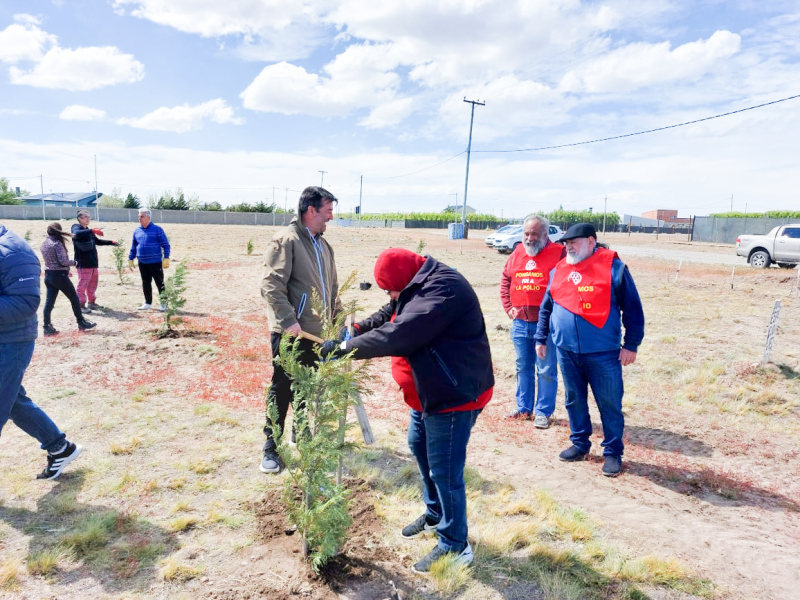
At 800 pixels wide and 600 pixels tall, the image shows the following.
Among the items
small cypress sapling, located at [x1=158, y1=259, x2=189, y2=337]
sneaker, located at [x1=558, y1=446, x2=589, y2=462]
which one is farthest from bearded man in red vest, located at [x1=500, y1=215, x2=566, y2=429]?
small cypress sapling, located at [x1=158, y1=259, x2=189, y2=337]

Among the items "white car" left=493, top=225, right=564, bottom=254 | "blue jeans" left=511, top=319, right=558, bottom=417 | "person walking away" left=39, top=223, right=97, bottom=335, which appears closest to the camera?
"blue jeans" left=511, top=319, right=558, bottom=417

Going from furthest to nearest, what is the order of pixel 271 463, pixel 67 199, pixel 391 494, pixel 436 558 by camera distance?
Result: 1. pixel 67 199
2. pixel 271 463
3. pixel 391 494
4. pixel 436 558

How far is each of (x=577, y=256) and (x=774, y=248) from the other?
19.2 meters

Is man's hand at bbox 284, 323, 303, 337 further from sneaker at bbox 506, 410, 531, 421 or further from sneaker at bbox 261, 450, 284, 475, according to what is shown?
sneaker at bbox 506, 410, 531, 421

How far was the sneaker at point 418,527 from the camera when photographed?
11.0 feet

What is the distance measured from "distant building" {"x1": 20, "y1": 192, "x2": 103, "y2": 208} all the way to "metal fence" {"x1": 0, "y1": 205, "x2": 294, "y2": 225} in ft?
66.8

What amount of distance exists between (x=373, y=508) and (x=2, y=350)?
8.80 ft

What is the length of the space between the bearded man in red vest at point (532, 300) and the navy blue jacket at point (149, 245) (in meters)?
6.86

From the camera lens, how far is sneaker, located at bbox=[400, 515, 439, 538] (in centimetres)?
335

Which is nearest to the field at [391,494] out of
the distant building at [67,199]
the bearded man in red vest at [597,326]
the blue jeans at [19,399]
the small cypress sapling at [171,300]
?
the blue jeans at [19,399]

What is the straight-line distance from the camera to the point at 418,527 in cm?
336

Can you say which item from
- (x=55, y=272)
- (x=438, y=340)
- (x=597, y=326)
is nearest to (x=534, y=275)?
(x=597, y=326)

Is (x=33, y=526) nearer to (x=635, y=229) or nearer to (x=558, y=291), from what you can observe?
(x=558, y=291)

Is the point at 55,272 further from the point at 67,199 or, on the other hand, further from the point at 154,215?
the point at 67,199
